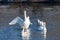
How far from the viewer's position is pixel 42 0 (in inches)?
521

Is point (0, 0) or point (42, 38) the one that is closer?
point (42, 38)

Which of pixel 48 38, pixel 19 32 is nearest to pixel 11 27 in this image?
pixel 19 32

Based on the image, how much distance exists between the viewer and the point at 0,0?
43.0 feet

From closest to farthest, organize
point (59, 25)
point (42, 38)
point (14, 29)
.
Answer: point (42, 38), point (14, 29), point (59, 25)

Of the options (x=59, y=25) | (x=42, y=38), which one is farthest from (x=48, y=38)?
(x=59, y=25)

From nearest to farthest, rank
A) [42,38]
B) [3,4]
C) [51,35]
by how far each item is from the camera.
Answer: [42,38] < [51,35] < [3,4]

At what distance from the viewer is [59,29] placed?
673cm

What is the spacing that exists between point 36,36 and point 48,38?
1.07 ft

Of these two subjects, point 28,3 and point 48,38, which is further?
point 28,3

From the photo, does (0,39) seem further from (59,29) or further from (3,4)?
(3,4)

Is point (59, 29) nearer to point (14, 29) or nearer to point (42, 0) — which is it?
point (14, 29)

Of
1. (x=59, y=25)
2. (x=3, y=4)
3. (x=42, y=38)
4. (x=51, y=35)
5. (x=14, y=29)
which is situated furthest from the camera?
(x=3, y=4)

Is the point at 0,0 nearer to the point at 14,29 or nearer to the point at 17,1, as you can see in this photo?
the point at 17,1

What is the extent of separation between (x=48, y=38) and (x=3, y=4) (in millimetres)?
7460
